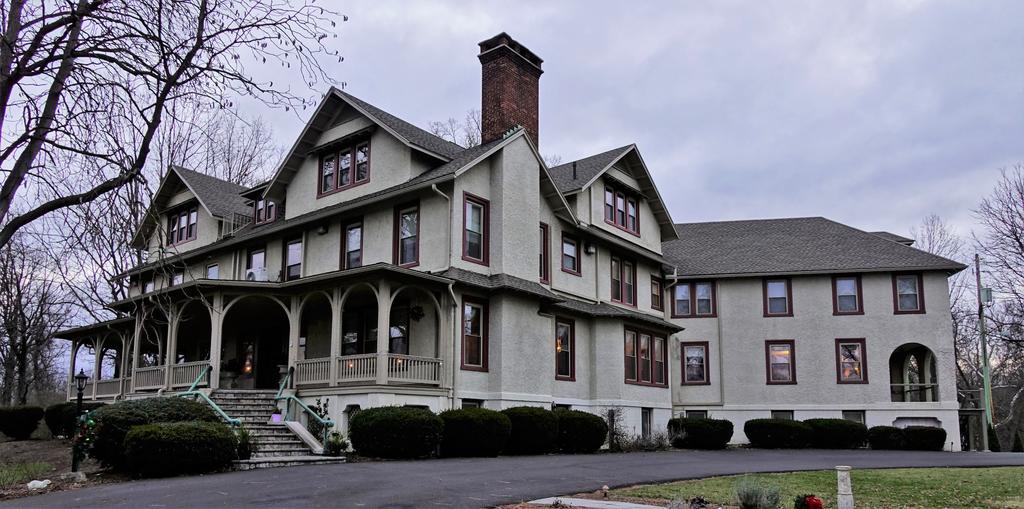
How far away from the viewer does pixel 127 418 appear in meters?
15.9

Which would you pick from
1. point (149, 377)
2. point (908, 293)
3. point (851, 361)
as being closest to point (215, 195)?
point (149, 377)

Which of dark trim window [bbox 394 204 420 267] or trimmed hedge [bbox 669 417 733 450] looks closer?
dark trim window [bbox 394 204 420 267]

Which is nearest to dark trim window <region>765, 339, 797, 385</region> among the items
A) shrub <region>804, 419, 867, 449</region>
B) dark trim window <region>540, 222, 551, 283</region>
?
shrub <region>804, 419, 867, 449</region>

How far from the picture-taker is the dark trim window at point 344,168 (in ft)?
83.4

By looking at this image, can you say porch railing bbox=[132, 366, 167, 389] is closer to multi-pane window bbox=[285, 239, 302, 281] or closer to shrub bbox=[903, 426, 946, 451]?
multi-pane window bbox=[285, 239, 302, 281]

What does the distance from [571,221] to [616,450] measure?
A: 725cm

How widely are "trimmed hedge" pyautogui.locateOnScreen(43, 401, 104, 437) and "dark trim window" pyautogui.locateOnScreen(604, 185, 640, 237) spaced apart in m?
17.7

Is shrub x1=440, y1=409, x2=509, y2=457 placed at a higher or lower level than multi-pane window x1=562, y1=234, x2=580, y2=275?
lower

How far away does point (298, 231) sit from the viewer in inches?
1044

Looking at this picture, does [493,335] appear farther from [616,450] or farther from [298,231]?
[298,231]

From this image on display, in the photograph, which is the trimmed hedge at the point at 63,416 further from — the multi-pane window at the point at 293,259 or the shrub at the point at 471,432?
the shrub at the point at 471,432

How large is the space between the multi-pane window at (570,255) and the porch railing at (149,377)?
1239 centimetres

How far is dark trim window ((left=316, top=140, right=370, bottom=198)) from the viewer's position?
2541cm

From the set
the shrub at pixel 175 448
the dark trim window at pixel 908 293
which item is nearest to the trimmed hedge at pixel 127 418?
the shrub at pixel 175 448
